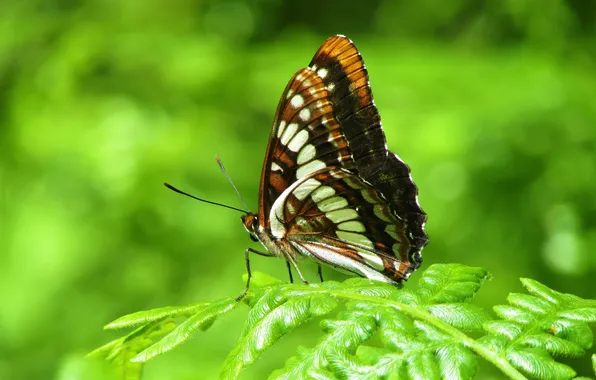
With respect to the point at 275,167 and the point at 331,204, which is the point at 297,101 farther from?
the point at 331,204

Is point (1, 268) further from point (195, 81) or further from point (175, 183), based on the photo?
point (195, 81)

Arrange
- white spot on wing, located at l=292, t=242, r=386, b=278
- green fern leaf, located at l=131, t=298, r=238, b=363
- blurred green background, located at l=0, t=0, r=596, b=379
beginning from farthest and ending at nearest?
blurred green background, located at l=0, t=0, r=596, b=379 → white spot on wing, located at l=292, t=242, r=386, b=278 → green fern leaf, located at l=131, t=298, r=238, b=363

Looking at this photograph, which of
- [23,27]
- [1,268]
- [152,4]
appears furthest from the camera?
[152,4]

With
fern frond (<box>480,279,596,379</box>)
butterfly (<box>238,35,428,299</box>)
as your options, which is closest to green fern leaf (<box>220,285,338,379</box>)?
fern frond (<box>480,279,596,379</box>)

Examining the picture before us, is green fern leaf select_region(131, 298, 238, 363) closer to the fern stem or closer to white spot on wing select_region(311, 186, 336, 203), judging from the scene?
the fern stem

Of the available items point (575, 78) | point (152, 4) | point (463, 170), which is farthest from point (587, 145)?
point (152, 4)

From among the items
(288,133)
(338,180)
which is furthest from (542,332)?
(288,133)
